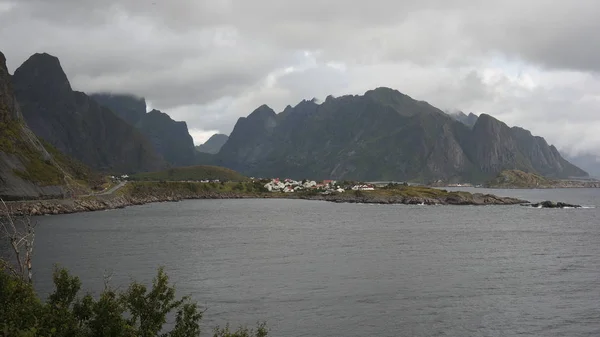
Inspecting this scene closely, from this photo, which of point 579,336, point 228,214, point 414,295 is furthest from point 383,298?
point 228,214

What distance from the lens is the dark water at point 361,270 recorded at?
5616 cm

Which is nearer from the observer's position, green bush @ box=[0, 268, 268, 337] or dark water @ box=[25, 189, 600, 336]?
green bush @ box=[0, 268, 268, 337]

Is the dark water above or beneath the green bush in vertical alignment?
beneath

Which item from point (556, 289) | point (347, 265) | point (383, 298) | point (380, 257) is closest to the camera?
point (383, 298)

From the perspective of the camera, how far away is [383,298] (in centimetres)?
6488

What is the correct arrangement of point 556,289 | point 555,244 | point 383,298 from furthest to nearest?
point 555,244 < point 556,289 < point 383,298

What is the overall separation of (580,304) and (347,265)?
119ft

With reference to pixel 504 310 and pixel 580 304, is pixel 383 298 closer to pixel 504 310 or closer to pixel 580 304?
pixel 504 310

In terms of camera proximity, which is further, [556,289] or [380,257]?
[380,257]

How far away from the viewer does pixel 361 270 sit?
8319 centimetres

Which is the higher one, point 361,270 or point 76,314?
point 76,314

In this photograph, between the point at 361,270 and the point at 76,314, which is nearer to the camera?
the point at 76,314

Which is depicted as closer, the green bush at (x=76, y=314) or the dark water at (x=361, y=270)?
the green bush at (x=76, y=314)

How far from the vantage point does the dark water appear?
56.2 metres
